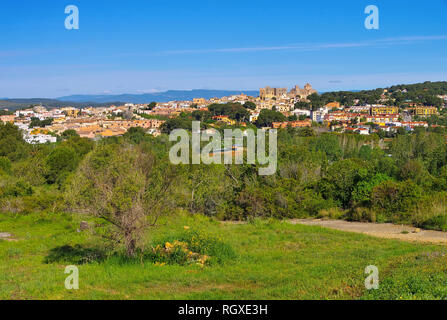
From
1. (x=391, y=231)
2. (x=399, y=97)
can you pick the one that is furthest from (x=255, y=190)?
(x=399, y=97)

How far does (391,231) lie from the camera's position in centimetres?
1212

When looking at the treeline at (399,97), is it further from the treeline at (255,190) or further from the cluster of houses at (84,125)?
the treeline at (255,190)

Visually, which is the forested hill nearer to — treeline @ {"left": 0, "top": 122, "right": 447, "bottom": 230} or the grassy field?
treeline @ {"left": 0, "top": 122, "right": 447, "bottom": 230}

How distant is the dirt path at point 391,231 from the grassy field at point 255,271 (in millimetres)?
1035

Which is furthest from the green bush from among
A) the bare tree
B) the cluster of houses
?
the cluster of houses

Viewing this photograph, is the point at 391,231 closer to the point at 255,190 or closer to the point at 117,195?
the point at 255,190

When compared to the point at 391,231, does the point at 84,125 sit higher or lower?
higher

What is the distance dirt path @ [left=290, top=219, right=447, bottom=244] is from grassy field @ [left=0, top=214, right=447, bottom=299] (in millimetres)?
1035

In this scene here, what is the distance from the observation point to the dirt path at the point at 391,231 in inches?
426

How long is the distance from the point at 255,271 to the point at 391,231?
636 centimetres

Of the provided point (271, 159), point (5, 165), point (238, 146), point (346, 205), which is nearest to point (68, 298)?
point (346, 205)

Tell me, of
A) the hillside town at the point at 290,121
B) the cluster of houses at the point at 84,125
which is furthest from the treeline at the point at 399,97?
the cluster of houses at the point at 84,125

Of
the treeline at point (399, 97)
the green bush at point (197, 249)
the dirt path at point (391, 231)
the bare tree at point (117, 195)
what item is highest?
the treeline at point (399, 97)

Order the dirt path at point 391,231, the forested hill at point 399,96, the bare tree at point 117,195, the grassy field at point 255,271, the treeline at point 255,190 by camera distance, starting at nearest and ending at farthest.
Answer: the grassy field at point 255,271, the bare tree at point 117,195, the treeline at point 255,190, the dirt path at point 391,231, the forested hill at point 399,96
